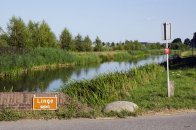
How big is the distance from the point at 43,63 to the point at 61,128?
4035cm

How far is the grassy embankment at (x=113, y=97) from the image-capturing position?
10.1m

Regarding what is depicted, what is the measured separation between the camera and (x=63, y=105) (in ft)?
35.2

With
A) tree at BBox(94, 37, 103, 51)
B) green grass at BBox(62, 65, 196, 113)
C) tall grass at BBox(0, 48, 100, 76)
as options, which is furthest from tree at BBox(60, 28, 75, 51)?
green grass at BBox(62, 65, 196, 113)

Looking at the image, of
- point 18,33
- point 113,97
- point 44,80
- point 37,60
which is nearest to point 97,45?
point 18,33

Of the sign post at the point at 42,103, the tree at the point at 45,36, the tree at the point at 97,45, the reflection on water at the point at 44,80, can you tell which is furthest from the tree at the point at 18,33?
the sign post at the point at 42,103

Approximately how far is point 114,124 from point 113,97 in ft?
14.6

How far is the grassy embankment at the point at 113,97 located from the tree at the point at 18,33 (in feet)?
114

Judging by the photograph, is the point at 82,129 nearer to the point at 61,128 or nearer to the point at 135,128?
the point at 61,128

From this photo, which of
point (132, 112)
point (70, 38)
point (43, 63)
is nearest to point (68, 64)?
point (43, 63)

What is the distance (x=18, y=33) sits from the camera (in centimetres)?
5172

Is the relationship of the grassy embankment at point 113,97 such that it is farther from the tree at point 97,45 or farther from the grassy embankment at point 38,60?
the tree at point 97,45

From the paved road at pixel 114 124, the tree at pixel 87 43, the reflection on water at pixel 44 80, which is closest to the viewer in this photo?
the paved road at pixel 114 124

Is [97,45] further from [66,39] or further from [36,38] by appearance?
[36,38]

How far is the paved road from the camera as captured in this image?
28.6 ft
